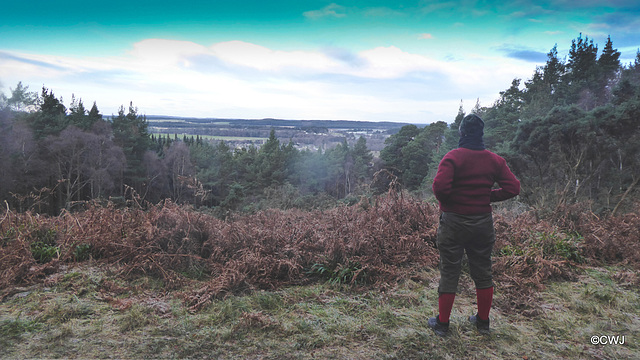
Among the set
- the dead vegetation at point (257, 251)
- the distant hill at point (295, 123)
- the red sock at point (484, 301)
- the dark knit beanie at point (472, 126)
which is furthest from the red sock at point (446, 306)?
the distant hill at point (295, 123)

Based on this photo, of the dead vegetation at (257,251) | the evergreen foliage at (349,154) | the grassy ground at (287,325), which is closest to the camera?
the grassy ground at (287,325)

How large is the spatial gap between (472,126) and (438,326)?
1879 millimetres

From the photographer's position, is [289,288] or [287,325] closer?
[287,325]

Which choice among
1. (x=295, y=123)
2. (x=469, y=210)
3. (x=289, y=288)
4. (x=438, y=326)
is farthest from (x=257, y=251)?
(x=295, y=123)

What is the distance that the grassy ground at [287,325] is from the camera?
8.95 feet

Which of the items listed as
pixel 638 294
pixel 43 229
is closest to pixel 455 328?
pixel 638 294

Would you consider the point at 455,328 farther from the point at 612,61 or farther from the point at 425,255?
the point at 612,61

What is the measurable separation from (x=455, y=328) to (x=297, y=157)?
5301cm

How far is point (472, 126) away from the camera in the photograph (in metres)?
3.11

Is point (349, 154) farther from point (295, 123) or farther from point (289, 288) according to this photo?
point (289, 288)

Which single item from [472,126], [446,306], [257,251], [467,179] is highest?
[472,126]

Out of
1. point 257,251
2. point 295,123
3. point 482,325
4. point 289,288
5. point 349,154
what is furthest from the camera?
point 295,123

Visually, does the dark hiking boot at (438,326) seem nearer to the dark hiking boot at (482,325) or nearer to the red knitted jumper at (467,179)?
the dark hiking boot at (482,325)

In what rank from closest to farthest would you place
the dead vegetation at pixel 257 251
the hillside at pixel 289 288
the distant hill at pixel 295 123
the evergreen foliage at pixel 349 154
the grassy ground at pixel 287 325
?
the grassy ground at pixel 287 325 < the hillside at pixel 289 288 < the dead vegetation at pixel 257 251 < the evergreen foliage at pixel 349 154 < the distant hill at pixel 295 123
